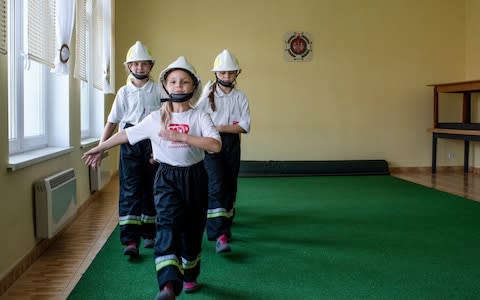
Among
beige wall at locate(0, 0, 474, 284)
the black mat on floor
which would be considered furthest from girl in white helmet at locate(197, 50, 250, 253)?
beige wall at locate(0, 0, 474, 284)

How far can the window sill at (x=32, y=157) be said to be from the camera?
9.78ft

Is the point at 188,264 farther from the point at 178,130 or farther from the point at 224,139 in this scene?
the point at 224,139

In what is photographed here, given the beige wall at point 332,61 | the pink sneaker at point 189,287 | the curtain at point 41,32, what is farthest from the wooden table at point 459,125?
the curtain at point 41,32

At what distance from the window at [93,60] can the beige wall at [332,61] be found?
4.83 feet

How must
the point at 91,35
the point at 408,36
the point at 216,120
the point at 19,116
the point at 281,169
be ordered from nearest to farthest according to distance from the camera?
the point at 19,116
the point at 216,120
the point at 91,35
the point at 281,169
the point at 408,36

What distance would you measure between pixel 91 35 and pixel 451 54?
19.5ft

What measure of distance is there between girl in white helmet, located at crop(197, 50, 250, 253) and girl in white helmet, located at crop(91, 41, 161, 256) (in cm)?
42

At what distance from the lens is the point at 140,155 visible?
3.45 meters

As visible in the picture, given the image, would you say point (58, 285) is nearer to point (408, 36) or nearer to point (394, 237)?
point (394, 237)

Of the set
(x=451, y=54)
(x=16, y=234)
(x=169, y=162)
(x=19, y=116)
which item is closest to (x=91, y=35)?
(x=19, y=116)

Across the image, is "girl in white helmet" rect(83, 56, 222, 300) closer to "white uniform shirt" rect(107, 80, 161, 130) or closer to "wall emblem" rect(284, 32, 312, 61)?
"white uniform shirt" rect(107, 80, 161, 130)

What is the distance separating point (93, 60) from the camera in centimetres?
560

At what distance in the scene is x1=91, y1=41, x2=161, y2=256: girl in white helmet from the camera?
345 centimetres

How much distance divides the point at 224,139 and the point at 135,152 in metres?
0.68
